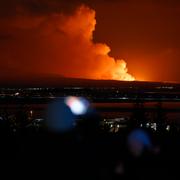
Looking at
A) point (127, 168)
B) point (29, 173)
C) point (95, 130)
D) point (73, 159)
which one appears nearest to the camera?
point (127, 168)

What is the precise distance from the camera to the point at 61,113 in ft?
64.0

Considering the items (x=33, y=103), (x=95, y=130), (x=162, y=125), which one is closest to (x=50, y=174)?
(x=95, y=130)

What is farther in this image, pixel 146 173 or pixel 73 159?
pixel 73 159

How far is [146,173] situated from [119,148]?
206 cm

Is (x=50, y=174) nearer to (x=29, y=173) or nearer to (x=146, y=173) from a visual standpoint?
(x=29, y=173)

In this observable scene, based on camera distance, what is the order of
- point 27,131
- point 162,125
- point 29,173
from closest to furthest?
point 29,173 < point 27,131 < point 162,125

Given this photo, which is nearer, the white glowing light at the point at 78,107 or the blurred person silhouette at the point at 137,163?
the blurred person silhouette at the point at 137,163

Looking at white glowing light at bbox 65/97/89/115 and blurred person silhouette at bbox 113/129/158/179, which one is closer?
blurred person silhouette at bbox 113/129/158/179

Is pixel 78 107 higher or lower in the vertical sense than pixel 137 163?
higher

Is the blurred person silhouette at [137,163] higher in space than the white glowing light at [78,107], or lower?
lower

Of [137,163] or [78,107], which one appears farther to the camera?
[78,107]

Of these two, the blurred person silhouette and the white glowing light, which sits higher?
the white glowing light

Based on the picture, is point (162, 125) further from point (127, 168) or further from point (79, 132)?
point (127, 168)

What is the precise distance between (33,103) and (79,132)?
58.0 m
